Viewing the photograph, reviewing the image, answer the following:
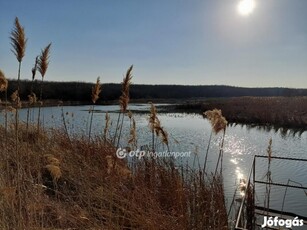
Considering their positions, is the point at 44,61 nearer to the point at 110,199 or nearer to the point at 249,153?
the point at 110,199

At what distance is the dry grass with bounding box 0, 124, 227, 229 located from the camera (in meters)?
3.02

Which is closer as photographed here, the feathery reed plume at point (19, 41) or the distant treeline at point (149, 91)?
the feathery reed plume at point (19, 41)

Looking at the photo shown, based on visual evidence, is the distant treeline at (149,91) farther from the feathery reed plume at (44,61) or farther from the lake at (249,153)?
the feathery reed plume at (44,61)

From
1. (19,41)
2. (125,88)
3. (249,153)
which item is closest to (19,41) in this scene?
(19,41)

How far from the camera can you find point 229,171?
8711 mm

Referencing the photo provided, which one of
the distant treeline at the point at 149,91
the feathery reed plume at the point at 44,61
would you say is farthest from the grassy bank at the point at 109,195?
the distant treeline at the point at 149,91

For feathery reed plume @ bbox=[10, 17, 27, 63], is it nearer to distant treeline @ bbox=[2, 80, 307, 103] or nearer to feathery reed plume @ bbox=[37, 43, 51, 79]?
feathery reed plume @ bbox=[37, 43, 51, 79]

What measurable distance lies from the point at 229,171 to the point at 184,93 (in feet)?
254

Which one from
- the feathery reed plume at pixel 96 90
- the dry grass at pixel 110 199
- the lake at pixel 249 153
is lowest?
the lake at pixel 249 153

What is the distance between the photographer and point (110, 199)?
10.5ft

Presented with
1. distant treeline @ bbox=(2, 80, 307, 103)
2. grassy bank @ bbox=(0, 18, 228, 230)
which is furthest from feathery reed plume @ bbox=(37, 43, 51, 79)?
distant treeline @ bbox=(2, 80, 307, 103)

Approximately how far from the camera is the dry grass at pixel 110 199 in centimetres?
302

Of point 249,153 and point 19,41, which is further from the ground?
point 19,41

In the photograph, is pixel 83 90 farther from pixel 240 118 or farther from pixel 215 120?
pixel 215 120
